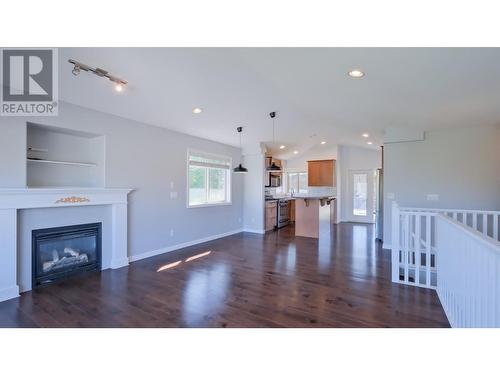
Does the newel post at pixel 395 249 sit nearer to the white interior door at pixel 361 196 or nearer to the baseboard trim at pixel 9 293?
the baseboard trim at pixel 9 293

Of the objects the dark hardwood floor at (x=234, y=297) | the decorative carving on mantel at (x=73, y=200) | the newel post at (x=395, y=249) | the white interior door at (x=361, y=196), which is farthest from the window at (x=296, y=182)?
the decorative carving on mantel at (x=73, y=200)

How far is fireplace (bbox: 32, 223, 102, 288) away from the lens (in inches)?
134

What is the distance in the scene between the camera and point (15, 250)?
3045 mm

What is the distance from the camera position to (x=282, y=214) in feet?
27.8

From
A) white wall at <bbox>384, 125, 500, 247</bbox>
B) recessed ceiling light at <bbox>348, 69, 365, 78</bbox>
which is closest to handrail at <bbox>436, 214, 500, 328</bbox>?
recessed ceiling light at <bbox>348, 69, 365, 78</bbox>

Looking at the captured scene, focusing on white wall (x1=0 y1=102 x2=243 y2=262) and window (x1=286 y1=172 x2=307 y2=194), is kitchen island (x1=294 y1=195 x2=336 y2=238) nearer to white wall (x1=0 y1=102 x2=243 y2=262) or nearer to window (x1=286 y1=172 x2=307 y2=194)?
white wall (x1=0 y1=102 x2=243 y2=262)

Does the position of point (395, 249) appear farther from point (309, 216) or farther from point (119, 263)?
point (119, 263)

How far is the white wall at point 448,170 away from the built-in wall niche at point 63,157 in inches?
217

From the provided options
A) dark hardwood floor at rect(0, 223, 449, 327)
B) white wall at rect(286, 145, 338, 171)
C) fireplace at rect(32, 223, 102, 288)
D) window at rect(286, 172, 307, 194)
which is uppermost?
white wall at rect(286, 145, 338, 171)

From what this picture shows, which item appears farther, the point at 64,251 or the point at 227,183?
the point at 227,183

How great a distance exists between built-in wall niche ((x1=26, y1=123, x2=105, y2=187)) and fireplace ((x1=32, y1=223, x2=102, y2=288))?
756 millimetres

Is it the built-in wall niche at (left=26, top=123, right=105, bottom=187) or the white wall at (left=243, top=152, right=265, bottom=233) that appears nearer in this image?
the built-in wall niche at (left=26, top=123, right=105, bottom=187)

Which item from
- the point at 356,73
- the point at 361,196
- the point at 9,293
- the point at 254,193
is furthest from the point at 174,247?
the point at 361,196

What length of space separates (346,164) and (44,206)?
9.13m
